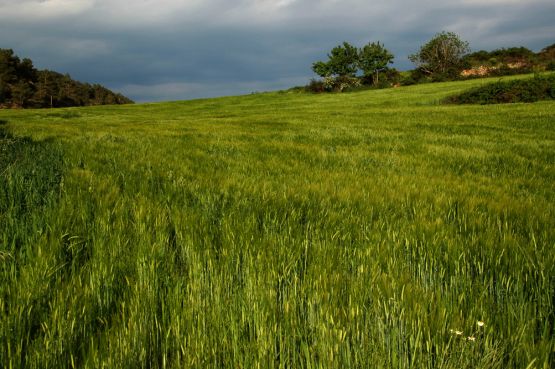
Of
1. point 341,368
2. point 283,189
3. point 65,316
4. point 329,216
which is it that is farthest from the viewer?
point 283,189

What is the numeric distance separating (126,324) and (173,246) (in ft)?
3.43

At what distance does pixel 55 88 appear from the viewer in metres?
89.0

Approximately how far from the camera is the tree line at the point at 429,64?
57156 millimetres

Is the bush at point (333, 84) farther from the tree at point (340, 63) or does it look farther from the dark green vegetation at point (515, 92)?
the dark green vegetation at point (515, 92)

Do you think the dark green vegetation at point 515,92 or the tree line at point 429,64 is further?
the tree line at point 429,64

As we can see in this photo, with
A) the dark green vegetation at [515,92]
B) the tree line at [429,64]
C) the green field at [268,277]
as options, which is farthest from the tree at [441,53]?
the green field at [268,277]

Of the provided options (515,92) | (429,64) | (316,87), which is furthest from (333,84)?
(515,92)

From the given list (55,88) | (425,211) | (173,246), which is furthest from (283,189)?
(55,88)

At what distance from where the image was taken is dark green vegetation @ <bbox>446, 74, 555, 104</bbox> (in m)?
27.4

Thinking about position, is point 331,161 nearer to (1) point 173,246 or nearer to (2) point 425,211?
(2) point 425,211

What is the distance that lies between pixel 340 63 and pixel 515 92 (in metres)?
47.2

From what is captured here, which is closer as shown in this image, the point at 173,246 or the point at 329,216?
the point at 173,246

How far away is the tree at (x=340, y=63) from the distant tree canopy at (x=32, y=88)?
207ft

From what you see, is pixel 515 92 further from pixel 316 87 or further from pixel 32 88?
pixel 32 88
